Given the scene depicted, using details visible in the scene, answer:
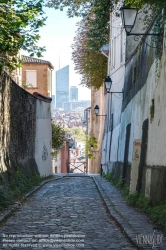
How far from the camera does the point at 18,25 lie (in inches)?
575

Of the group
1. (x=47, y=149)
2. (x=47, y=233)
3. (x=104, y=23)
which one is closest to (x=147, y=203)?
(x=47, y=233)

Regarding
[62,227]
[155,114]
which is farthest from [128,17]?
[62,227]

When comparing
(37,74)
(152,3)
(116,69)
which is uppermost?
(37,74)

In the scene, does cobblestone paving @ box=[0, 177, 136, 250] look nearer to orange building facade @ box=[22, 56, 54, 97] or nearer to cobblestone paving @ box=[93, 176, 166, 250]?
cobblestone paving @ box=[93, 176, 166, 250]

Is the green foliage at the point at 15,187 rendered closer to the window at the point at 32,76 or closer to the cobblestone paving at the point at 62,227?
the cobblestone paving at the point at 62,227

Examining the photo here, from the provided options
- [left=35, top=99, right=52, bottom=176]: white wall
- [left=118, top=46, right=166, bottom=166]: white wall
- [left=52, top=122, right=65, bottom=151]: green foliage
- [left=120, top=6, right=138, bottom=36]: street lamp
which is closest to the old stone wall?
[left=35, top=99, right=52, bottom=176]: white wall

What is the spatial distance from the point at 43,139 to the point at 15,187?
11.4 metres

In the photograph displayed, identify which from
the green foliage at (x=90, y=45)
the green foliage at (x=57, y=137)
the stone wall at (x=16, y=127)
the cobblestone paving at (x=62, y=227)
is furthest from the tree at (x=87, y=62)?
the cobblestone paving at (x=62, y=227)

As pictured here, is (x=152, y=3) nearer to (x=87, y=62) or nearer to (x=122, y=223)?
(x=122, y=223)

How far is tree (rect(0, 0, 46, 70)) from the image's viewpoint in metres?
14.6

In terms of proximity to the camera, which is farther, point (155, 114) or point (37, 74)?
point (37, 74)

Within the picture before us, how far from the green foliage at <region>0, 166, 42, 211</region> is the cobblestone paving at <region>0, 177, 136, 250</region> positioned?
0.41 metres

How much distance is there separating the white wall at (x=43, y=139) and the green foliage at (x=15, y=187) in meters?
4.51

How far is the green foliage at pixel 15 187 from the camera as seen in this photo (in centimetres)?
1277
